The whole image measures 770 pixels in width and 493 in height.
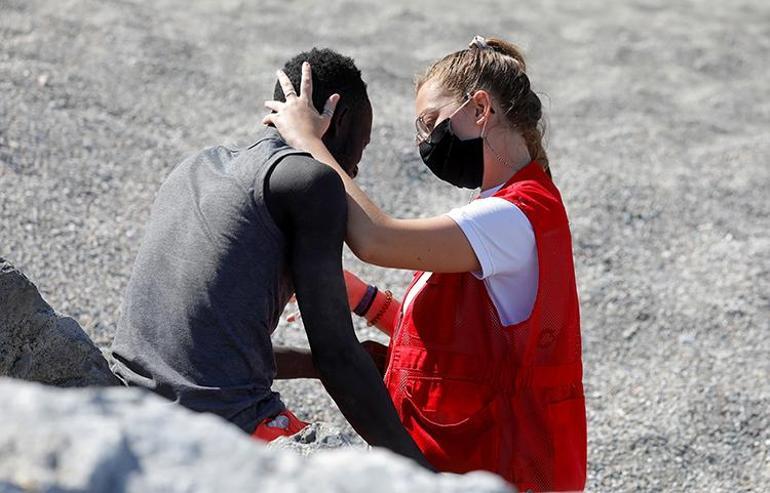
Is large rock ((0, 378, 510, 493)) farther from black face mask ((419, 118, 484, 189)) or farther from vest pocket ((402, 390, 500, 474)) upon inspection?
black face mask ((419, 118, 484, 189))

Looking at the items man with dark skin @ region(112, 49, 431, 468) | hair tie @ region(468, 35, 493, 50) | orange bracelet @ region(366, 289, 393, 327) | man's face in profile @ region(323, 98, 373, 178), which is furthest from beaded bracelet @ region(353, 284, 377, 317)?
hair tie @ region(468, 35, 493, 50)

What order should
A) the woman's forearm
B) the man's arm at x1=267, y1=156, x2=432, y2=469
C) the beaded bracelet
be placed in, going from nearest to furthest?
1. the man's arm at x1=267, y1=156, x2=432, y2=469
2. the woman's forearm
3. the beaded bracelet

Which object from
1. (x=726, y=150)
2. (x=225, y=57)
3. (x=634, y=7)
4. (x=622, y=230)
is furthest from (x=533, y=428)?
(x=634, y=7)

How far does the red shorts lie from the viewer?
2746 millimetres

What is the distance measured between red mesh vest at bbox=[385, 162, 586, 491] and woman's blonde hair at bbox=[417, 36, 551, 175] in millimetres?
211

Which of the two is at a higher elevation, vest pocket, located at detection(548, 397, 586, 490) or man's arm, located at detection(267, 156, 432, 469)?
man's arm, located at detection(267, 156, 432, 469)

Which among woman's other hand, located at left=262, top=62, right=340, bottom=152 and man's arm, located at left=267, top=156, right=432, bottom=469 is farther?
woman's other hand, located at left=262, top=62, right=340, bottom=152

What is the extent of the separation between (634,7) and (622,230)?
201 inches

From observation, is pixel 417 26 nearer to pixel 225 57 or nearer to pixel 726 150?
pixel 225 57

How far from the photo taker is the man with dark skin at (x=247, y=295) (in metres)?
2.66

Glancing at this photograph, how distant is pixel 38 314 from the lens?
2.99 metres

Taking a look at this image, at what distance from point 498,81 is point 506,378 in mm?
770

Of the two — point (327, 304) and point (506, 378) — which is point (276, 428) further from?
point (506, 378)

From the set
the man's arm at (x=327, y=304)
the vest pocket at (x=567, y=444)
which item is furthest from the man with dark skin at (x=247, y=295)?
the vest pocket at (x=567, y=444)
